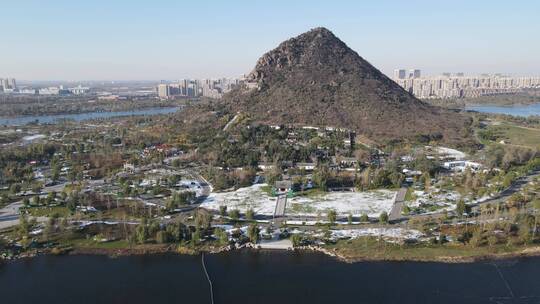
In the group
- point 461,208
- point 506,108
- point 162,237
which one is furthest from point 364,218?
point 506,108

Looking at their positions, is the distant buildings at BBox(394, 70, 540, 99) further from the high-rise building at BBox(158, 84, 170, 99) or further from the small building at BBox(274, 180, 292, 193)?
the small building at BBox(274, 180, 292, 193)

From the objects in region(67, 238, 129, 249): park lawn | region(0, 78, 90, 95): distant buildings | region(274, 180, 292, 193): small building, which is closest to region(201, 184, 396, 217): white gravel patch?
region(274, 180, 292, 193): small building

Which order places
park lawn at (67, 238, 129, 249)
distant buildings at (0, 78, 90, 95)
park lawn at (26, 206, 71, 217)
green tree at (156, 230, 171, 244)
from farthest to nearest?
distant buildings at (0, 78, 90, 95) → park lawn at (26, 206, 71, 217) → park lawn at (67, 238, 129, 249) → green tree at (156, 230, 171, 244)

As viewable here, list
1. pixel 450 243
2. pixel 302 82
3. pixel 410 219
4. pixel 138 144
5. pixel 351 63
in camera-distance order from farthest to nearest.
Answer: pixel 351 63
pixel 302 82
pixel 138 144
pixel 410 219
pixel 450 243

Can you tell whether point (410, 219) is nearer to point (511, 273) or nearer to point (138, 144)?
point (511, 273)

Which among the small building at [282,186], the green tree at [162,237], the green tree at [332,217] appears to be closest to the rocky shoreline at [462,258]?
the green tree at [332,217]

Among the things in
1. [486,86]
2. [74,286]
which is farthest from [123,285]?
[486,86]

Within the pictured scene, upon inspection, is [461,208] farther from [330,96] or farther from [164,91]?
[164,91]
